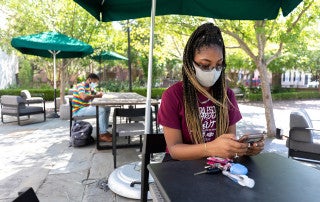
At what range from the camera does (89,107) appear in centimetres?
A: 557

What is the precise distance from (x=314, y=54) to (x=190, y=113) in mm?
19568

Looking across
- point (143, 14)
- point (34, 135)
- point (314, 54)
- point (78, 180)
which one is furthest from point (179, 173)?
point (314, 54)

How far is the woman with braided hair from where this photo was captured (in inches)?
67.1

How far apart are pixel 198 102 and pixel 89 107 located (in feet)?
13.7

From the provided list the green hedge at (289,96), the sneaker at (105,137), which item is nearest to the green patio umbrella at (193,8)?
the sneaker at (105,137)

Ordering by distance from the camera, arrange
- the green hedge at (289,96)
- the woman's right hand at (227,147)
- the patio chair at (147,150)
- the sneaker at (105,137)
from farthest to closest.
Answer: the green hedge at (289,96) → the sneaker at (105,137) → the patio chair at (147,150) → the woman's right hand at (227,147)

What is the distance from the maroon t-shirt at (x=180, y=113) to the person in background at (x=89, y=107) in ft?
12.3

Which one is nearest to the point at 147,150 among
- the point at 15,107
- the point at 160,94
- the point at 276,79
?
the point at 15,107

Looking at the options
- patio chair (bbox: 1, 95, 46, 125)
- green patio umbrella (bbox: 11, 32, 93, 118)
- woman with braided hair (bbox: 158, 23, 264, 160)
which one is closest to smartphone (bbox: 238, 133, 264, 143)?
woman with braided hair (bbox: 158, 23, 264, 160)

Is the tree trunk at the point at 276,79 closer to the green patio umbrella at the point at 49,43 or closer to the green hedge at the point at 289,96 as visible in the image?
the green hedge at the point at 289,96

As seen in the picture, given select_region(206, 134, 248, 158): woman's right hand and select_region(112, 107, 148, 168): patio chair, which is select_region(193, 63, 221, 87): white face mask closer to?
select_region(206, 134, 248, 158): woman's right hand

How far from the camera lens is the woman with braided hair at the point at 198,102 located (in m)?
1.70

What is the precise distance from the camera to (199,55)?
1.72 m

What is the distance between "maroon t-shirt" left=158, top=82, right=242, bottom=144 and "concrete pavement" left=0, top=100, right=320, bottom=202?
33.9 inches
